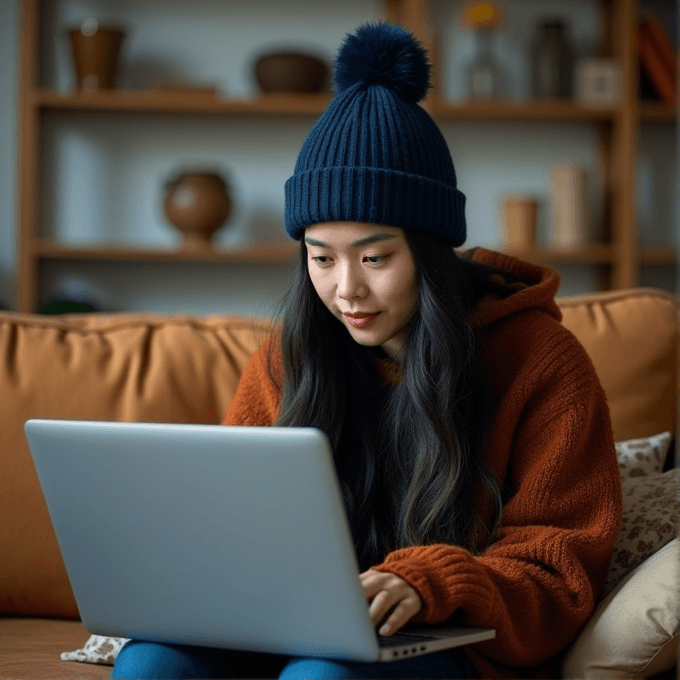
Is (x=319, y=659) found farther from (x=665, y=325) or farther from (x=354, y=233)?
(x=665, y=325)

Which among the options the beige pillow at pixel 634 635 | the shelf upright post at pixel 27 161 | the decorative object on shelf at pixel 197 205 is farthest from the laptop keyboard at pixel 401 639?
the shelf upright post at pixel 27 161

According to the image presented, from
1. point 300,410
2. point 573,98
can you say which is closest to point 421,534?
point 300,410

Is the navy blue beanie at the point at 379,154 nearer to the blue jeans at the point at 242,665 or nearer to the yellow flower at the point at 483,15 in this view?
the blue jeans at the point at 242,665

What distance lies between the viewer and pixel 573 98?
11.4 ft

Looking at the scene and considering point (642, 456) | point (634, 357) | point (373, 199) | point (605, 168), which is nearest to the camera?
point (373, 199)

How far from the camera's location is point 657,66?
3379mm

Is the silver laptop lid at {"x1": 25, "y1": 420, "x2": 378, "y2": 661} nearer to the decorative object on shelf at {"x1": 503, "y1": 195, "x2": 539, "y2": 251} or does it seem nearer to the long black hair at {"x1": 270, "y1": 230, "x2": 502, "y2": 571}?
the long black hair at {"x1": 270, "y1": 230, "x2": 502, "y2": 571}

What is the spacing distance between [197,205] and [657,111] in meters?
1.60

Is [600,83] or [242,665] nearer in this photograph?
[242,665]

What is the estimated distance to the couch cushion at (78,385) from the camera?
149 centimetres

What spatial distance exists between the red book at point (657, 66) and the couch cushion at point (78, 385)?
222cm

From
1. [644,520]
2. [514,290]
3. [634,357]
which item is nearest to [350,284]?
[514,290]

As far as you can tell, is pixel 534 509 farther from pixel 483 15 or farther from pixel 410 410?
pixel 483 15

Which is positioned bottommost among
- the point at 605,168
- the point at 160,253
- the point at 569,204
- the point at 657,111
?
the point at 160,253
